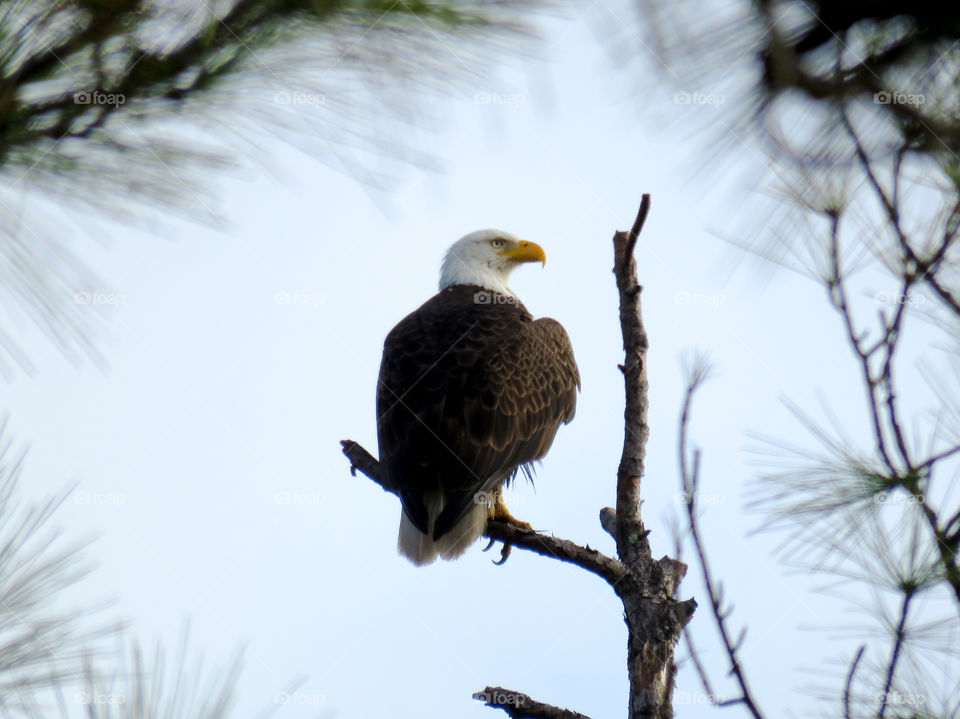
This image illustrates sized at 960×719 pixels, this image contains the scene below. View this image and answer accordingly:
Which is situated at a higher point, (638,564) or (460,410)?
(460,410)

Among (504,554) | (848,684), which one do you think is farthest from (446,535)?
(848,684)

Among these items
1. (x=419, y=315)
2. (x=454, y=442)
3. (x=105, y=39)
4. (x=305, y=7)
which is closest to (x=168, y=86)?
(x=105, y=39)

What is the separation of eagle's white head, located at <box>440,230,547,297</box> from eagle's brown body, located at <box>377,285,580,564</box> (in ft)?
3.22

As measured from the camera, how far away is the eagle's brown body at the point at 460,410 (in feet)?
15.6

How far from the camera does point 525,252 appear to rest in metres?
6.68

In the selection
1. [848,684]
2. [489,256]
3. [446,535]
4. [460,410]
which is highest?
[489,256]

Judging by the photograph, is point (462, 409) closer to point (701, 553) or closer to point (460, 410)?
point (460, 410)

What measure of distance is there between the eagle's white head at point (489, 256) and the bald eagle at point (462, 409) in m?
0.84

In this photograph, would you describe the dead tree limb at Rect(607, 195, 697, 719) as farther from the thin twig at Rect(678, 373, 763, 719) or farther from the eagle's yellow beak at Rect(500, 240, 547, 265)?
the eagle's yellow beak at Rect(500, 240, 547, 265)

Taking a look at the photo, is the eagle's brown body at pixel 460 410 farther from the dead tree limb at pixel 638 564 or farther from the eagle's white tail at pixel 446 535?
the dead tree limb at pixel 638 564

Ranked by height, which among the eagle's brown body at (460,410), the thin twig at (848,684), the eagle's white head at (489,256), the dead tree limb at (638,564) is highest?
the eagle's white head at (489,256)

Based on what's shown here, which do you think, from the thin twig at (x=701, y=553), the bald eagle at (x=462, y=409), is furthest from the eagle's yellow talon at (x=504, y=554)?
the thin twig at (x=701, y=553)

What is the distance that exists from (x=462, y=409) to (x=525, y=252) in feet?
6.74

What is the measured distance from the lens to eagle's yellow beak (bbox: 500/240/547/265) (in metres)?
6.68
